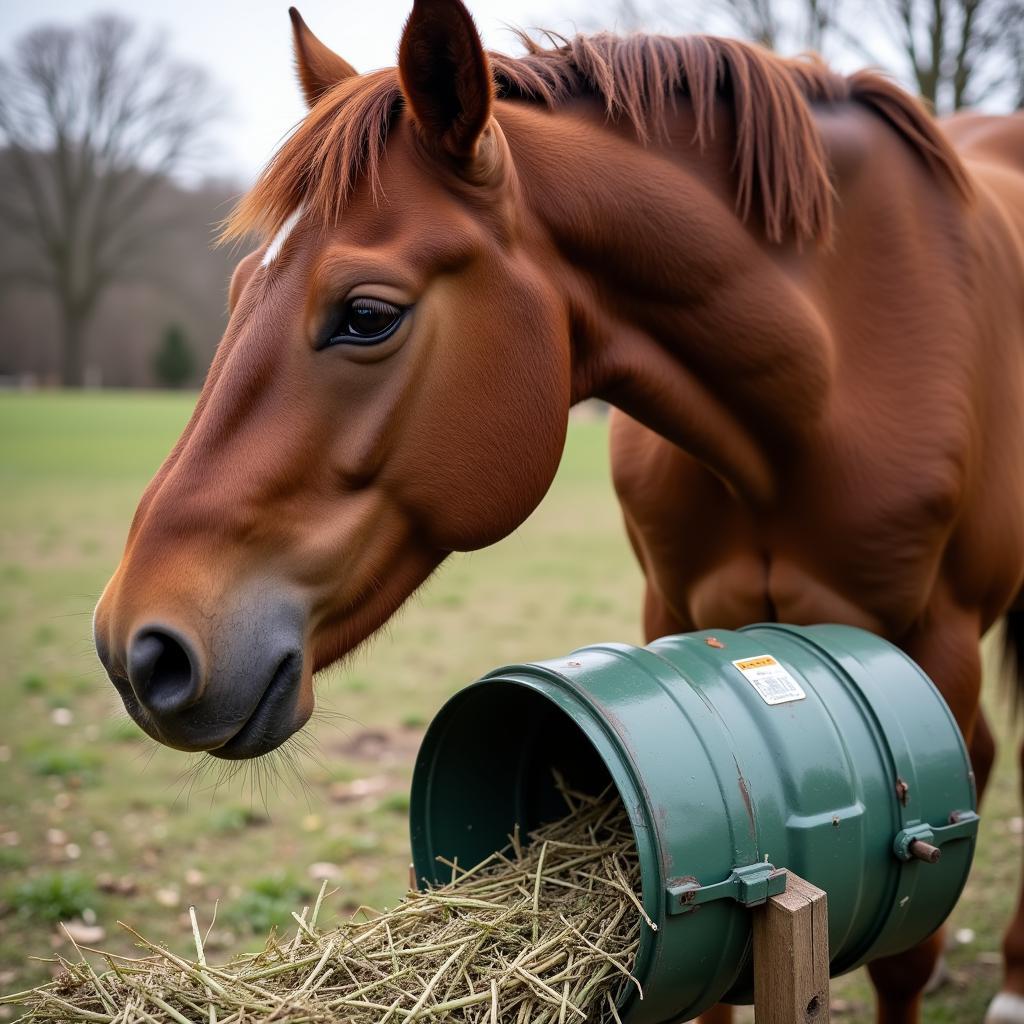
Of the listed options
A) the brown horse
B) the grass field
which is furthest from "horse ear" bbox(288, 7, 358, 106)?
the grass field

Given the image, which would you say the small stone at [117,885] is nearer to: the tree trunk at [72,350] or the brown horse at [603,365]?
the brown horse at [603,365]

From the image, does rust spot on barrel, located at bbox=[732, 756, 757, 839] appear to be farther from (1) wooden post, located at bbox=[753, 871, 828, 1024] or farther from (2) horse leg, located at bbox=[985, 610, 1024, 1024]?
(2) horse leg, located at bbox=[985, 610, 1024, 1024]

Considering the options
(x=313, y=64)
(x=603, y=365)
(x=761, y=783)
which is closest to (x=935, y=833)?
(x=761, y=783)

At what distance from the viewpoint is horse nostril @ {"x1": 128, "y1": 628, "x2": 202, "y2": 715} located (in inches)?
56.0

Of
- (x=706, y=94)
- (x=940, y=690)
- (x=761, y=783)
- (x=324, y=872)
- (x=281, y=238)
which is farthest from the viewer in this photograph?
(x=324, y=872)

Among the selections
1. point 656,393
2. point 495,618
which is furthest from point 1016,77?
point 656,393

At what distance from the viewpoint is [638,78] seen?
208 cm

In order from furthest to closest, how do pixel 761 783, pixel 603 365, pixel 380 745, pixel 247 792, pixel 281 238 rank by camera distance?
pixel 380 745
pixel 247 792
pixel 603 365
pixel 281 238
pixel 761 783

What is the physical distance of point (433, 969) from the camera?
1.66 meters

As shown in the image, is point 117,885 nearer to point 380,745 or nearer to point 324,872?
point 324,872

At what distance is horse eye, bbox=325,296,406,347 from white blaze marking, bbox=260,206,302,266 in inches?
6.8

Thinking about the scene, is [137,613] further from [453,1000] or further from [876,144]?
[876,144]

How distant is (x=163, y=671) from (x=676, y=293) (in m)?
1.27

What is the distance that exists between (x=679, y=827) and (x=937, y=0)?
11748 millimetres
